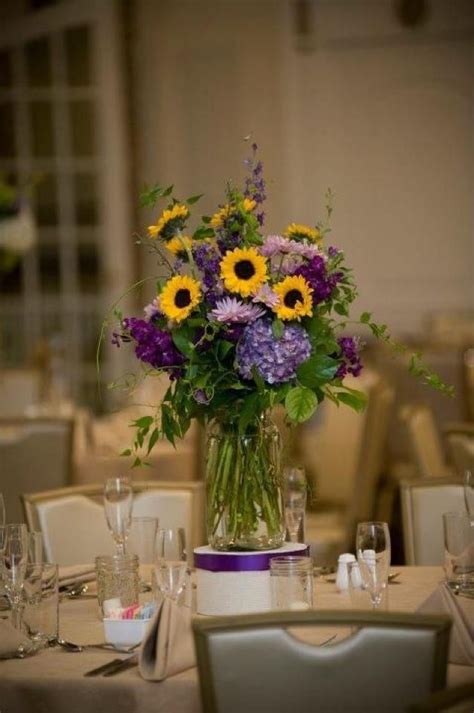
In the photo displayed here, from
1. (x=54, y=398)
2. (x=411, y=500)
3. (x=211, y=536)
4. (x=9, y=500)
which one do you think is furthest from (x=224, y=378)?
(x=54, y=398)

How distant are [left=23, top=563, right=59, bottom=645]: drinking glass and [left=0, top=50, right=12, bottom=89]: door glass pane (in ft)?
27.3

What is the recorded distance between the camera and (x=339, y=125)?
10.6 metres

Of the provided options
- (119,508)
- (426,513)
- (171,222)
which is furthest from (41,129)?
(171,222)

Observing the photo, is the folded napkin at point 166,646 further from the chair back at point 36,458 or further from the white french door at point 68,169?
the white french door at point 68,169

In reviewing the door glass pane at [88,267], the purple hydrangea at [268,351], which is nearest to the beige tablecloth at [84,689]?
the purple hydrangea at [268,351]

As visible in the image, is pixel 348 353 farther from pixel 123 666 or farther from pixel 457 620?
pixel 123 666

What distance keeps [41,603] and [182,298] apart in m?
0.57

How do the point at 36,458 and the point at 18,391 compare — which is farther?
the point at 18,391

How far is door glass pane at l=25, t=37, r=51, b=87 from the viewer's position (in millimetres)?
10219

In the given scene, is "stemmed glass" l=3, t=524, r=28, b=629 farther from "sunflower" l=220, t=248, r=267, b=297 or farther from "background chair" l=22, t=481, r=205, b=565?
"background chair" l=22, t=481, r=205, b=565

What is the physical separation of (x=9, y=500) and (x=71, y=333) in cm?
537

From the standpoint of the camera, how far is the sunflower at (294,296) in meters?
2.37

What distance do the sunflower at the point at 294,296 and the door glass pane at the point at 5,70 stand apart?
825cm

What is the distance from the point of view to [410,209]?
10.5m
